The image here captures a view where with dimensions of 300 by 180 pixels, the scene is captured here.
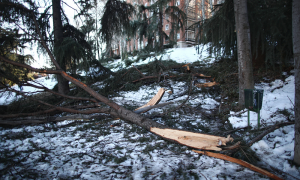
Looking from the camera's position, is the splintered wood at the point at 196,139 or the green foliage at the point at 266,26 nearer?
the splintered wood at the point at 196,139

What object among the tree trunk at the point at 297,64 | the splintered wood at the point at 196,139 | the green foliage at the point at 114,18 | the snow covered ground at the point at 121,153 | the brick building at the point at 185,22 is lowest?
the snow covered ground at the point at 121,153

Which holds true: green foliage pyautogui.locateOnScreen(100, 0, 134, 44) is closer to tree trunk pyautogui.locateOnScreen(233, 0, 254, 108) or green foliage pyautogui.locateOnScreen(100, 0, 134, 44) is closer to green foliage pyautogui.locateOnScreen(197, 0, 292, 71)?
green foliage pyautogui.locateOnScreen(197, 0, 292, 71)

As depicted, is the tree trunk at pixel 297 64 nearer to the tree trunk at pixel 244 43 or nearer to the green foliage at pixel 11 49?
the tree trunk at pixel 244 43

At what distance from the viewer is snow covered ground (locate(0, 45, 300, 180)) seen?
2.10 m

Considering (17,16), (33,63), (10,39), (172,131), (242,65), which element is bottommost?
(172,131)

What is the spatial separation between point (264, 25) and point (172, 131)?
5.51 meters

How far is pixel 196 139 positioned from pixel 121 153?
4.25ft

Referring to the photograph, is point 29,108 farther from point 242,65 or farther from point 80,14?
point 242,65

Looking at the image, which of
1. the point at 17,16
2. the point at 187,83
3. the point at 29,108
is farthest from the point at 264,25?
the point at 17,16

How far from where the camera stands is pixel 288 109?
3.58m

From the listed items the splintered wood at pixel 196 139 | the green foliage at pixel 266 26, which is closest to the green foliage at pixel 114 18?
the green foliage at pixel 266 26

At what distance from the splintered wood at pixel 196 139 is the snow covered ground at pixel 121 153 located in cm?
12

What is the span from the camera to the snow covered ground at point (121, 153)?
6.88ft

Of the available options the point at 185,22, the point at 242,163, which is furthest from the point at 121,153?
the point at 185,22
